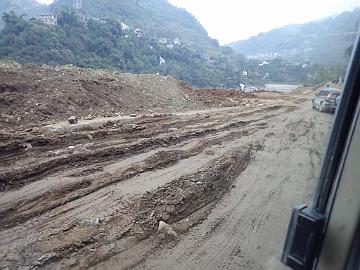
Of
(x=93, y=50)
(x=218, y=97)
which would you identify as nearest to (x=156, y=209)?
(x=218, y=97)

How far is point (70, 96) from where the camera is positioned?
1138cm

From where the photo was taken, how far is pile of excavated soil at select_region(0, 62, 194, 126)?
9875 mm

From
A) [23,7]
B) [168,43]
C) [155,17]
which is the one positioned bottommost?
[168,43]

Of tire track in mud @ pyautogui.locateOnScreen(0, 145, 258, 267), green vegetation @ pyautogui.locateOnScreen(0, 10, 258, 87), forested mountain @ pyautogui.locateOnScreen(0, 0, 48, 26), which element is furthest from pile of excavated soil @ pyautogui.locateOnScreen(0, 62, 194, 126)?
forested mountain @ pyautogui.locateOnScreen(0, 0, 48, 26)

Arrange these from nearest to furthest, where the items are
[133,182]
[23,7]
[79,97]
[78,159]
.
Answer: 1. [133,182]
2. [78,159]
3. [79,97]
4. [23,7]

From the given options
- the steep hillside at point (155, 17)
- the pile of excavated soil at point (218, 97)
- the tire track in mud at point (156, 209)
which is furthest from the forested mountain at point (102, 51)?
the steep hillside at point (155, 17)

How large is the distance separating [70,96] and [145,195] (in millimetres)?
7348

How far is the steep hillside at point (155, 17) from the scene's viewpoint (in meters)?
81.2

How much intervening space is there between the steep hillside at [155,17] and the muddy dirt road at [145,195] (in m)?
69.4

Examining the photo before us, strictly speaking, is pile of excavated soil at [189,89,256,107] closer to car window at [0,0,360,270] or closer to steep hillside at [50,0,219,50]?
car window at [0,0,360,270]

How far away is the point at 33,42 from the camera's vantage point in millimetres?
36875

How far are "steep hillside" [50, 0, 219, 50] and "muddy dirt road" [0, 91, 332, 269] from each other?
6940cm

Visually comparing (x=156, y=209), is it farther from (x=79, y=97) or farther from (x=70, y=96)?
(x=79, y=97)

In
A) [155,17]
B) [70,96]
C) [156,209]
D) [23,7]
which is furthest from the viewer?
[23,7]
